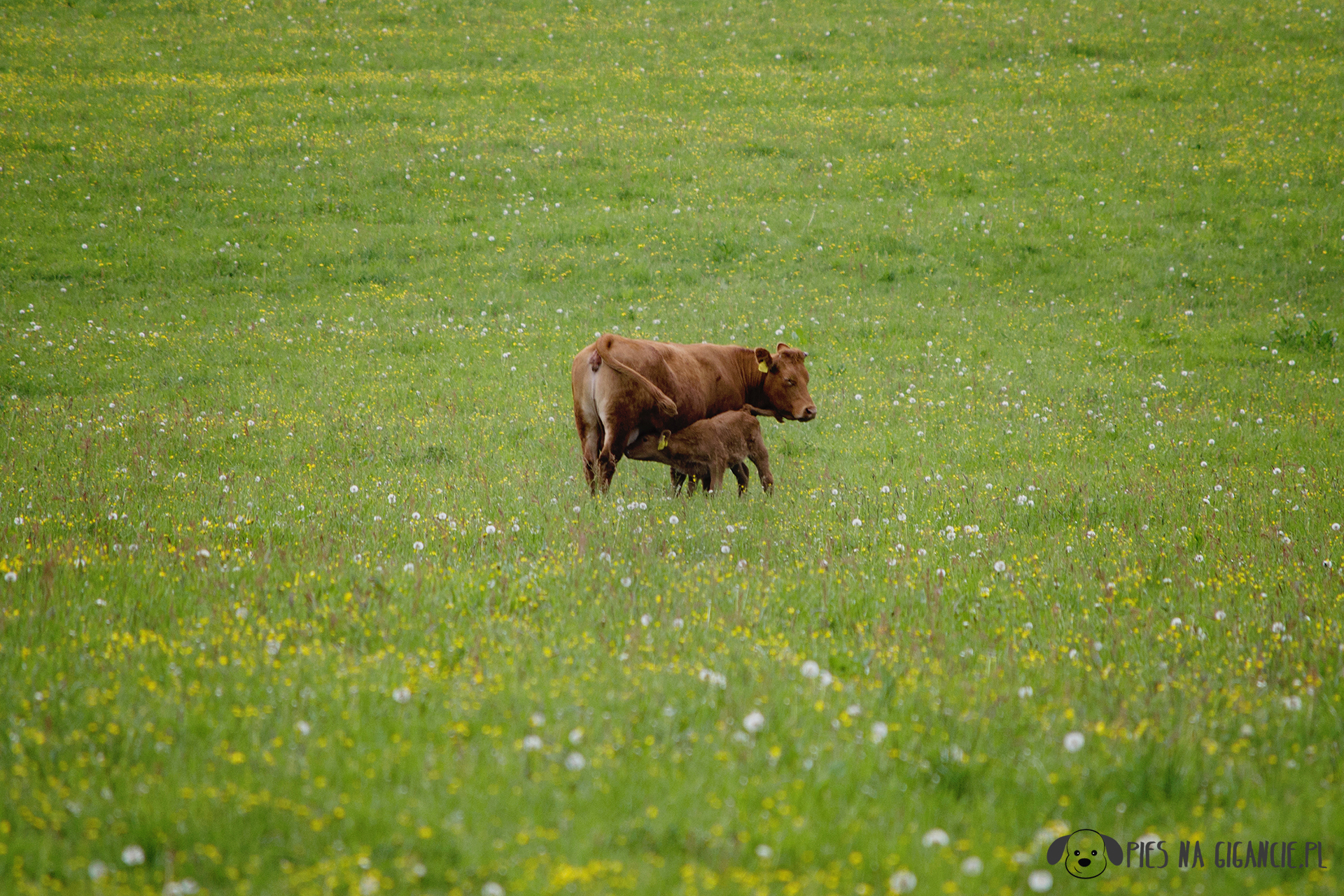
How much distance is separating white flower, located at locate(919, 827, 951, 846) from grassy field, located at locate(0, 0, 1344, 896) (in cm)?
6

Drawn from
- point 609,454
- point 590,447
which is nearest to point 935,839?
point 609,454

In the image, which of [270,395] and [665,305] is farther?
[665,305]

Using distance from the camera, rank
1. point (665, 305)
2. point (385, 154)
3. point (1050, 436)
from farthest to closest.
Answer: point (385, 154), point (665, 305), point (1050, 436)

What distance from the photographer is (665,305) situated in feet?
56.7

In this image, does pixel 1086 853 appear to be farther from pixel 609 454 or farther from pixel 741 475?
pixel 741 475

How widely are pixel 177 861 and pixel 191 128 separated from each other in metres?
25.2

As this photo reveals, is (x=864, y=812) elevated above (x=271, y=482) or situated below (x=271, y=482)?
above

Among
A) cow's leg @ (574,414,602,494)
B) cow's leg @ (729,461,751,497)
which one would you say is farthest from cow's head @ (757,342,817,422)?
cow's leg @ (574,414,602,494)

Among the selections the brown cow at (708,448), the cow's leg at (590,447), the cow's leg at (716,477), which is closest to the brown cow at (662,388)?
the cow's leg at (590,447)

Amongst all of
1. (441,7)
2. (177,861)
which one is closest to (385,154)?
(441,7)

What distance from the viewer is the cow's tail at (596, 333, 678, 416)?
352 inches

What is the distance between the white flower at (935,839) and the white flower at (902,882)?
195 millimetres

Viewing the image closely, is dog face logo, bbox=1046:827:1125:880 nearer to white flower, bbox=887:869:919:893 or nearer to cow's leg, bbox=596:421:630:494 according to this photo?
white flower, bbox=887:869:919:893

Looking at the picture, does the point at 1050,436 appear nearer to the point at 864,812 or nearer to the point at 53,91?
the point at 864,812
